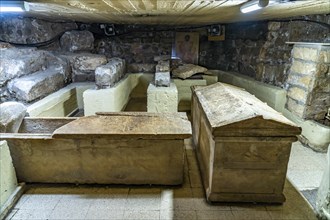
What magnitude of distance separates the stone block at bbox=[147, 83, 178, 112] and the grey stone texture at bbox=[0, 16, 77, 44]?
249cm

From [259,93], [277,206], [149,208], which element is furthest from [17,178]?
[259,93]

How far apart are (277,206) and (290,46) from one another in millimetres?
2516

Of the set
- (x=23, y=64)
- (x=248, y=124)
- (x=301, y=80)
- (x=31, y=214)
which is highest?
(x=23, y=64)

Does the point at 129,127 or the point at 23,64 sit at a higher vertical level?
the point at 23,64

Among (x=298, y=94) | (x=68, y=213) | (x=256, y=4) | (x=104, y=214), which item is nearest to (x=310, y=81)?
(x=298, y=94)

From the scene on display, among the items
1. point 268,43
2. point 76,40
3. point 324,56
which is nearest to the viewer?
point 324,56

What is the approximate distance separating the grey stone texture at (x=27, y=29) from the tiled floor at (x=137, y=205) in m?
3.01

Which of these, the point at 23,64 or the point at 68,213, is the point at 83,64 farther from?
the point at 68,213

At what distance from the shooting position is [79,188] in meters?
2.26

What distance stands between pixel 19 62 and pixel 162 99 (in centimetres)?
221

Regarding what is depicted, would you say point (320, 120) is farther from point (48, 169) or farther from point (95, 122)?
point (48, 169)

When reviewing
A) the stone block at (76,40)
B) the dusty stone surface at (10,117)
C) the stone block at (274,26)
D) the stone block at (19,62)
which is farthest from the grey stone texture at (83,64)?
the stone block at (274,26)

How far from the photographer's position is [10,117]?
232cm

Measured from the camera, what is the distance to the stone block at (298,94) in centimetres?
321
